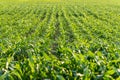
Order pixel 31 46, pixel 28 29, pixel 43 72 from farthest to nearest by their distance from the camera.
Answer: pixel 28 29 → pixel 31 46 → pixel 43 72

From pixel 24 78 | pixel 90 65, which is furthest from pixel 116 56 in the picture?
pixel 24 78

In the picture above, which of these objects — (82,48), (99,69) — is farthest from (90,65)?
(82,48)

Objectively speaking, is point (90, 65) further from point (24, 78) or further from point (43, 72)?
point (24, 78)

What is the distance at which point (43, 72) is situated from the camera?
5277 mm

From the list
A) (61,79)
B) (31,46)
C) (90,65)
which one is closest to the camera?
(61,79)

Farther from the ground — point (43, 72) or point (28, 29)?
point (43, 72)

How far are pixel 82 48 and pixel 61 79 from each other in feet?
16.0

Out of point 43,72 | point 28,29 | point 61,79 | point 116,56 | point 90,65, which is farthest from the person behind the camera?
point 28,29

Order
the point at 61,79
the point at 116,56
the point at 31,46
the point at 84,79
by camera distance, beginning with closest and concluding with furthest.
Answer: the point at 61,79, the point at 84,79, the point at 116,56, the point at 31,46

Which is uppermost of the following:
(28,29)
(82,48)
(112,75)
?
(112,75)

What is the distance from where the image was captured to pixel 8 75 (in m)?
4.99

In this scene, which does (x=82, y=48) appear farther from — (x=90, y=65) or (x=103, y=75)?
(x=103, y=75)

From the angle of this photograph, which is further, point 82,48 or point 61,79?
point 82,48

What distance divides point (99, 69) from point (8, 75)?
1.72 metres
